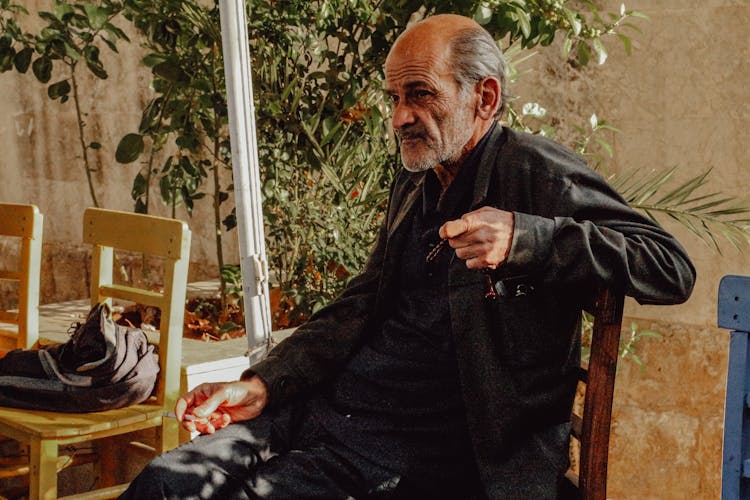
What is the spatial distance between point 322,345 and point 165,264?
92cm

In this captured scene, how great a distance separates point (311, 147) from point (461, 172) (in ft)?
6.27

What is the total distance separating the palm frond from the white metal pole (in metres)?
1.47

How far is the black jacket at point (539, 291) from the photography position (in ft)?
5.41

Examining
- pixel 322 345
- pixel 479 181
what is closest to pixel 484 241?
pixel 479 181

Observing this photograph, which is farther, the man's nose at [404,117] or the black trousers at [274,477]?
the man's nose at [404,117]

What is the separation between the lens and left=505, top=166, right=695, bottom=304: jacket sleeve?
5.36ft

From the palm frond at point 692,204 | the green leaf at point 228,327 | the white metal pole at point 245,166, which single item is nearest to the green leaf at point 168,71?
the green leaf at point 228,327

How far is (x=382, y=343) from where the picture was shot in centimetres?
204

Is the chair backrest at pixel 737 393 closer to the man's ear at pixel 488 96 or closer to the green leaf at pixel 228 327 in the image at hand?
the man's ear at pixel 488 96

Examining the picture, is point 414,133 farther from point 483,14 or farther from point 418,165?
point 483,14

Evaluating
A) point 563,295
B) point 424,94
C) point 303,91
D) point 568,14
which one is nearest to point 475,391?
point 563,295

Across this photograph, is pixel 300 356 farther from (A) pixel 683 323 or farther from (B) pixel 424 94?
(A) pixel 683 323

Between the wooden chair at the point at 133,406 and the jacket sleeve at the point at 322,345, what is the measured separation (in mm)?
808

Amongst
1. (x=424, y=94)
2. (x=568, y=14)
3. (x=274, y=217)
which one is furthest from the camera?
(x=274, y=217)
